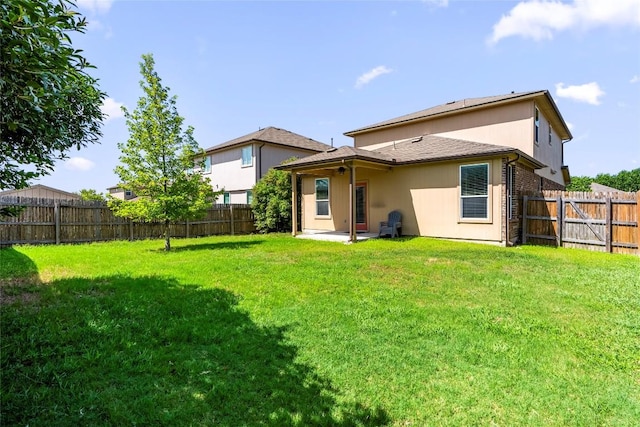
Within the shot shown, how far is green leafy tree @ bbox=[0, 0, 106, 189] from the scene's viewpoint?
2.08 metres

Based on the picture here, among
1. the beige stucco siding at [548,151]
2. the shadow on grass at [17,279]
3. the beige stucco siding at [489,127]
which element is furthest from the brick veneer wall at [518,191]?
the shadow on grass at [17,279]

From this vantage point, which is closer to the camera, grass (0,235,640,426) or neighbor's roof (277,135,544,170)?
grass (0,235,640,426)

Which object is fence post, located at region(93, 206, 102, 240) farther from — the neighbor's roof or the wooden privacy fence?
the wooden privacy fence

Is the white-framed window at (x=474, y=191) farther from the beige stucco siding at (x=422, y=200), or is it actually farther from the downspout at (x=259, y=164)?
the downspout at (x=259, y=164)

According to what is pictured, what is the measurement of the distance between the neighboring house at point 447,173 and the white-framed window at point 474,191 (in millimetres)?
32

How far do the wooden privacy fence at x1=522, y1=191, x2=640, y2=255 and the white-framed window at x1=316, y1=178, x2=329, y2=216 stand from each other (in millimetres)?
8045

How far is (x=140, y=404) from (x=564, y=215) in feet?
42.3

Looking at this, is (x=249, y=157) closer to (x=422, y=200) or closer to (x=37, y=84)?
(x=422, y=200)

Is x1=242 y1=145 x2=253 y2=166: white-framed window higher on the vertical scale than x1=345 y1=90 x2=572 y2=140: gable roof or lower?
lower

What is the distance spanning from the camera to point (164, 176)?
10617 mm

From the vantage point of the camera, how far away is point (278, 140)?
21.1m

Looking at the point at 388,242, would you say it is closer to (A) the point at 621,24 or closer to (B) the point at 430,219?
(B) the point at 430,219

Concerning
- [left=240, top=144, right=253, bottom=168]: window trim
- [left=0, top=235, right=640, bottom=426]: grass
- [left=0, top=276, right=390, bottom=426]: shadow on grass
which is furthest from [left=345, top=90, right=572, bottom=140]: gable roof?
[left=0, top=276, right=390, bottom=426]: shadow on grass

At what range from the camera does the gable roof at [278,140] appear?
20609mm
